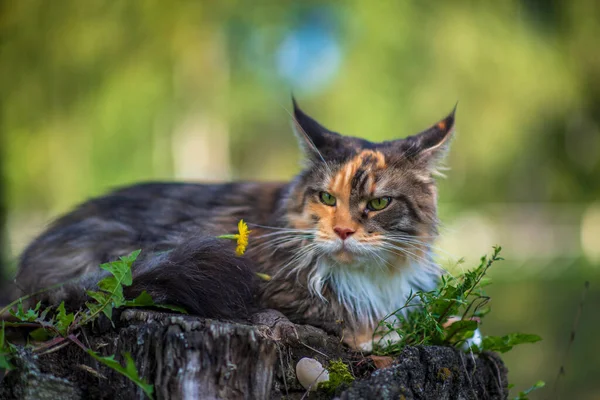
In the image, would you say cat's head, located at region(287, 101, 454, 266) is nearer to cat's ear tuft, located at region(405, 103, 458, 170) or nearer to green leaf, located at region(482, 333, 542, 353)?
cat's ear tuft, located at region(405, 103, 458, 170)

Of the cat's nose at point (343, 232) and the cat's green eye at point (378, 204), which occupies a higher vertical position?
the cat's green eye at point (378, 204)

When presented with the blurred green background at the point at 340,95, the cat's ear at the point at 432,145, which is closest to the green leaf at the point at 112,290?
the cat's ear at the point at 432,145

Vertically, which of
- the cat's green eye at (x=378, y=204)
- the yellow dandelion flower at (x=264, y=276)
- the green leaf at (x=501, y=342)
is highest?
the cat's green eye at (x=378, y=204)

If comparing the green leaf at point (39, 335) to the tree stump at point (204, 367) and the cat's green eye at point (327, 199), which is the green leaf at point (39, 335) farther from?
the cat's green eye at point (327, 199)

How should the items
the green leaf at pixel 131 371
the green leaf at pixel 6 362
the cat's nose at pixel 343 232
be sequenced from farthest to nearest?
1. the cat's nose at pixel 343 232
2. the green leaf at pixel 6 362
3. the green leaf at pixel 131 371

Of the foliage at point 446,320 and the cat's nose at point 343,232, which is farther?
the cat's nose at point 343,232

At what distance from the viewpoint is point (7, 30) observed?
38.5 ft

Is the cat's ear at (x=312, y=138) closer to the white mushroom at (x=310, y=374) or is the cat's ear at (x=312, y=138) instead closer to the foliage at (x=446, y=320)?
the foliage at (x=446, y=320)

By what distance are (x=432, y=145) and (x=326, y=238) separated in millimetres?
620

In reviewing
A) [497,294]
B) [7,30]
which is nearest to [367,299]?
[497,294]

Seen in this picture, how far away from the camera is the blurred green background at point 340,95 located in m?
13.5

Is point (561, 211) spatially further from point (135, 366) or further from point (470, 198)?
point (135, 366)

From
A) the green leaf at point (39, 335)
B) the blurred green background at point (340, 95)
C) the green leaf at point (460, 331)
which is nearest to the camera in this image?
the green leaf at point (39, 335)

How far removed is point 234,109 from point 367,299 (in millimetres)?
14575
